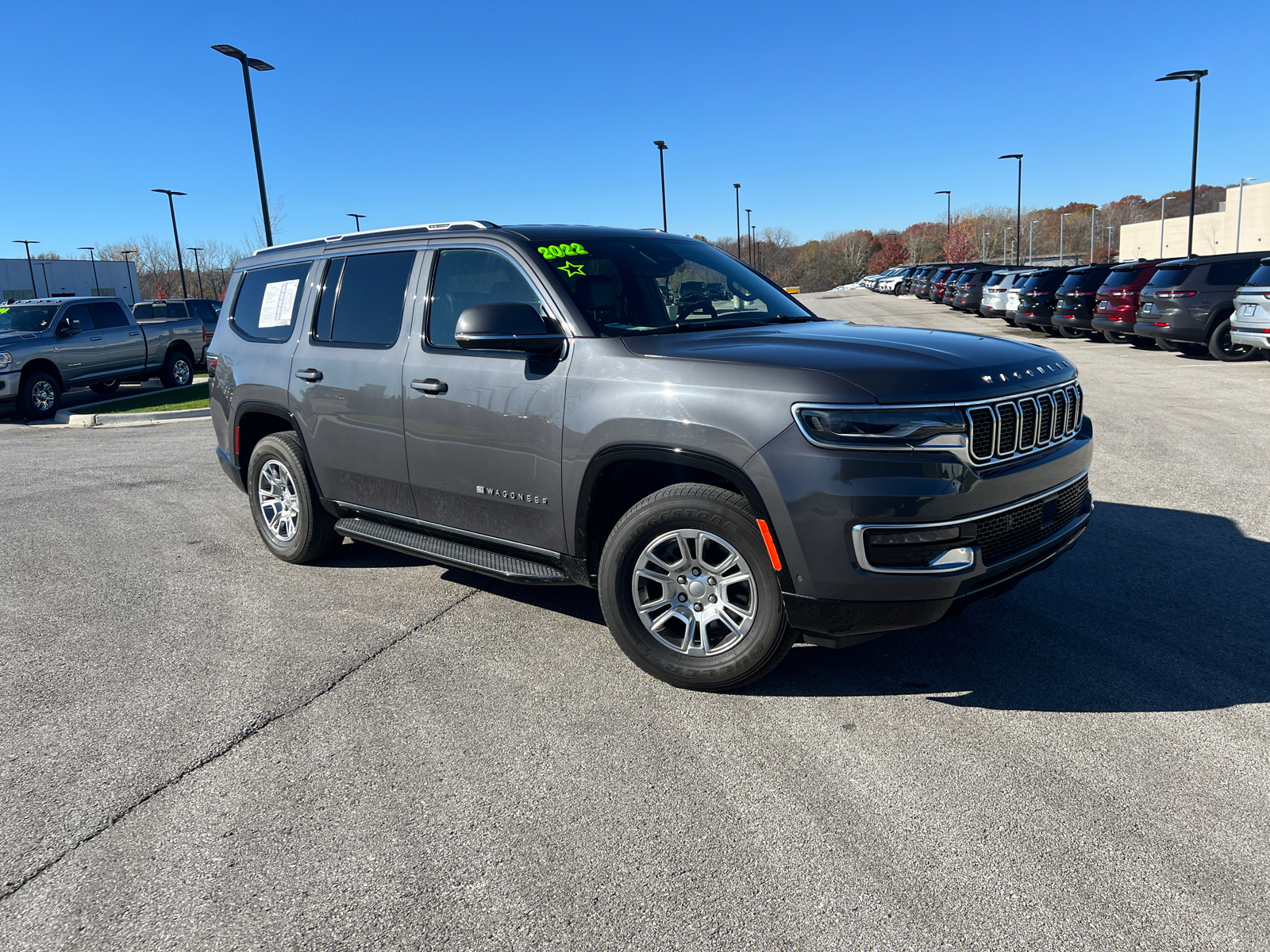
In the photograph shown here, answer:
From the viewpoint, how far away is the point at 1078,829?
284cm

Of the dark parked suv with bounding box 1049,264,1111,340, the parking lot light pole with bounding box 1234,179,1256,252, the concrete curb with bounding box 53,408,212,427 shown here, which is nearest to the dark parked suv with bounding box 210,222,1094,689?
the concrete curb with bounding box 53,408,212,427

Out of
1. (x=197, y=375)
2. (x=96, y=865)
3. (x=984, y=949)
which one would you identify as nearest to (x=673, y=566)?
(x=984, y=949)

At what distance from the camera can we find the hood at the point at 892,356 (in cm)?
335

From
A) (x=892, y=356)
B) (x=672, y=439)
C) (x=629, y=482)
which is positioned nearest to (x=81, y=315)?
(x=629, y=482)

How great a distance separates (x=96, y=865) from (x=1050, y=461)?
3.69 m

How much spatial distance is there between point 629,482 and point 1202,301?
50.0 feet

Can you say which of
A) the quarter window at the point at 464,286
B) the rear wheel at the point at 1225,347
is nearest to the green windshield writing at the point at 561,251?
the quarter window at the point at 464,286

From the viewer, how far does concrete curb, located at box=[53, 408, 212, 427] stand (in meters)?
14.9

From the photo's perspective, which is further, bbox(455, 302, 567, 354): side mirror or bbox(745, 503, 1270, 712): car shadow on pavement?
bbox(455, 302, 567, 354): side mirror

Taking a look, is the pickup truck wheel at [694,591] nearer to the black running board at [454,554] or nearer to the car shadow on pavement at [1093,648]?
the car shadow on pavement at [1093,648]

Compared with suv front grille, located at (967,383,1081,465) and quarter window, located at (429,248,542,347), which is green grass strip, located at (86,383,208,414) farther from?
suv front grille, located at (967,383,1081,465)

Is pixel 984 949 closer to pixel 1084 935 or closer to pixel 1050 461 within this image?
pixel 1084 935

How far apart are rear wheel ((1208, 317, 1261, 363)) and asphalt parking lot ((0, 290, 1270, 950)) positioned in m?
11.8

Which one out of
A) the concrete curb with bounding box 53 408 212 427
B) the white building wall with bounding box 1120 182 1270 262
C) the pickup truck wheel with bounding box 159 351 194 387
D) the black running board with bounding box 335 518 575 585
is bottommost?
the concrete curb with bounding box 53 408 212 427
